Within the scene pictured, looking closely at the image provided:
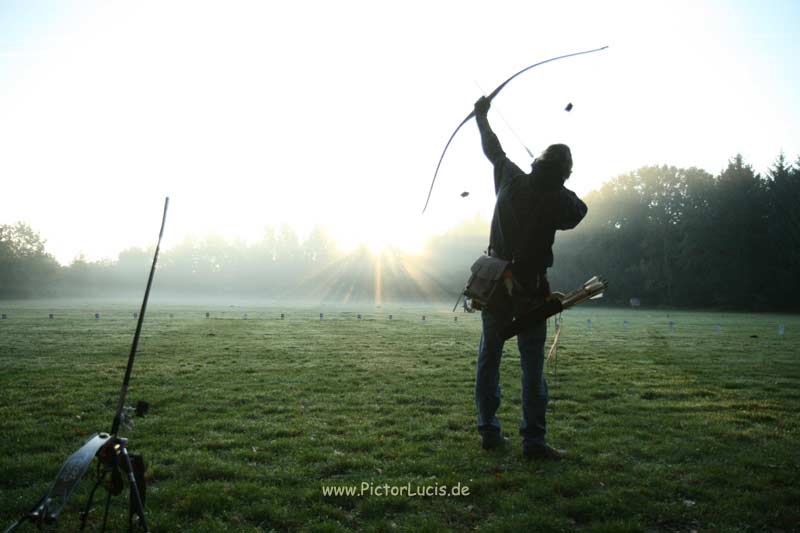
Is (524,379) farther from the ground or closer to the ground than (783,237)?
closer to the ground

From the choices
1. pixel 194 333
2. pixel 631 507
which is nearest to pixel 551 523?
pixel 631 507

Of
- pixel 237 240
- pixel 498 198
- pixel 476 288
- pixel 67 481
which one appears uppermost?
pixel 237 240

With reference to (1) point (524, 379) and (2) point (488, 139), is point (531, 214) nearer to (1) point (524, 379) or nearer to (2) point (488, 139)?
(2) point (488, 139)

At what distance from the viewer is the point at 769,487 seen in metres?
5.09

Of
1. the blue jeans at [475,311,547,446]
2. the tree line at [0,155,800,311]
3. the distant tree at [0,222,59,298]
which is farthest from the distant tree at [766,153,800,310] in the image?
the distant tree at [0,222,59,298]

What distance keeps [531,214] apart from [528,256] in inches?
19.7

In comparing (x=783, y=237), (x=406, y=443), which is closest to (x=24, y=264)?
(x=406, y=443)

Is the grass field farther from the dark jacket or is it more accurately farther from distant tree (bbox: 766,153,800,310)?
distant tree (bbox: 766,153,800,310)

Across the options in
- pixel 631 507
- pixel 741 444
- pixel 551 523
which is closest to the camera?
pixel 551 523

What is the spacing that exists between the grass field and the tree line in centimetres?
6787

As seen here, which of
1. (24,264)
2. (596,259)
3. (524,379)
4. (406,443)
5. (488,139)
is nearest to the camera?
(524,379)

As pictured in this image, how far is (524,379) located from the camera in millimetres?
6133

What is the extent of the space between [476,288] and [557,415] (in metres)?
3.43

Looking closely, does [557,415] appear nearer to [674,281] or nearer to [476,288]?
[476,288]
